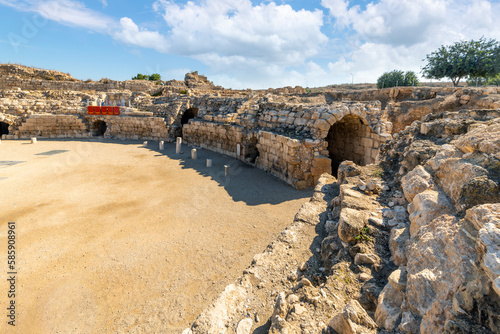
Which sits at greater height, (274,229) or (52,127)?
(52,127)

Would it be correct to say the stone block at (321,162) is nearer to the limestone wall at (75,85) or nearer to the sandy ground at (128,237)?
the sandy ground at (128,237)

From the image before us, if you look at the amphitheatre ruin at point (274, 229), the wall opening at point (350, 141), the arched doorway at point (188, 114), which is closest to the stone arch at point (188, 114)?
the arched doorway at point (188, 114)

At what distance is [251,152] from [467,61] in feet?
78.2

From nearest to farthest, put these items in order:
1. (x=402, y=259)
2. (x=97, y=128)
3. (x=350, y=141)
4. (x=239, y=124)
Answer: (x=402, y=259) → (x=350, y=141) → (x=239, y=124) → (x=97, y=128)

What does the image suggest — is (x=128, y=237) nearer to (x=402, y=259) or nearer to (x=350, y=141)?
(x=402, y=259)

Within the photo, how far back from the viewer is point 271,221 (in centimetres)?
639

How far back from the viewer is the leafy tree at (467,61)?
839 inches

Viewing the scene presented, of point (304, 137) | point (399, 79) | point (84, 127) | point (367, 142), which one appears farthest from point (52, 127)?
point (399, 79)

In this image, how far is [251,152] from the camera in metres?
11.7

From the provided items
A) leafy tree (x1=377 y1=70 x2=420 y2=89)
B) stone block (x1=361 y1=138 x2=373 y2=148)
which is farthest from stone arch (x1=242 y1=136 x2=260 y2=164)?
leafy tree (x1=377 y1=70 x2=420 y2=89)

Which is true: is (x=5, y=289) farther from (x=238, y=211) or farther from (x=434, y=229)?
(x=434, y=229)

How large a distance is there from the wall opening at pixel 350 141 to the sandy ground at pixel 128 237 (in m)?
3.65

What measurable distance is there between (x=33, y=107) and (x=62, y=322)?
20.0 meters

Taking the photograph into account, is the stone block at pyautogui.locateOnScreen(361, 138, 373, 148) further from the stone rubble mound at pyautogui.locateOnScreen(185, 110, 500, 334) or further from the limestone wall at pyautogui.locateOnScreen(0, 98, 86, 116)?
the limestone wall at pyautogui.locateOnScreen(0, 98, 86, 116)
